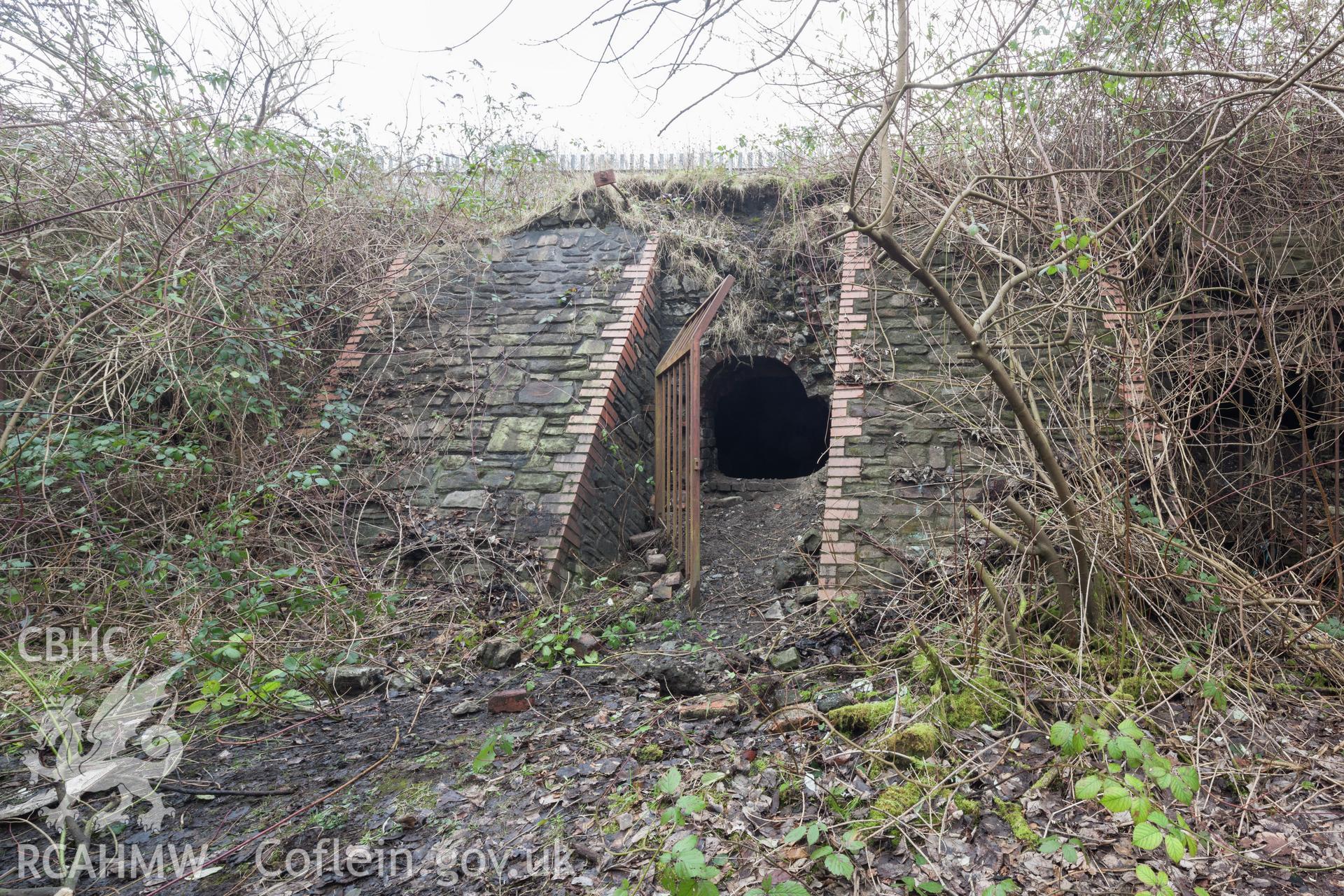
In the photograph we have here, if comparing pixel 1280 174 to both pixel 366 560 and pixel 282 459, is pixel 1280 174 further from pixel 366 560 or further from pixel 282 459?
pixel 282 459

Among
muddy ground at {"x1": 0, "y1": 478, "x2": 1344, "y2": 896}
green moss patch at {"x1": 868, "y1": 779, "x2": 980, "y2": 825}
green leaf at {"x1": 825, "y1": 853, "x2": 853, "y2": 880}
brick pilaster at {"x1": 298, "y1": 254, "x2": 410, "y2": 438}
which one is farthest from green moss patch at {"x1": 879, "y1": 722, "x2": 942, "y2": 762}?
brick pilaster at {"x1": 298, "y1": 254, "x2": 410, "y2": 438}

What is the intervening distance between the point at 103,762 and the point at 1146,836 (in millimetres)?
3829

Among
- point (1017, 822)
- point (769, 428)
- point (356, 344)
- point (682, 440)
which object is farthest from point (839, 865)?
point (769, 428)

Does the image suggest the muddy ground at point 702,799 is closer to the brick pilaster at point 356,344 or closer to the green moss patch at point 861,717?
the green moss patch at point 861,717

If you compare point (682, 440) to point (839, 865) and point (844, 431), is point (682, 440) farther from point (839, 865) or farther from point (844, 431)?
point (839, 865)

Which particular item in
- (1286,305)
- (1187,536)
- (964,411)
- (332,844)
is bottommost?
(332,844)

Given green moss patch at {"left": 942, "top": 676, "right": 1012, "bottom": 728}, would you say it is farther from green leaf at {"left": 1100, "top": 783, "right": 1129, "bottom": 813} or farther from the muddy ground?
green leaf at {"left": 1100, "top": 783, "right": 1129, "bottom": 813}

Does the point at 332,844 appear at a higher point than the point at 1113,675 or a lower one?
lower

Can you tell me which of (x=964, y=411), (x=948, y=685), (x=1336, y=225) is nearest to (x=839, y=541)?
Result: (x=964, y=411)

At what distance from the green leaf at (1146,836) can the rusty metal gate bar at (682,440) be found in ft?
12.3

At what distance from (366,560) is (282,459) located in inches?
46.3

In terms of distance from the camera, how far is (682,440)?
6.34 metres

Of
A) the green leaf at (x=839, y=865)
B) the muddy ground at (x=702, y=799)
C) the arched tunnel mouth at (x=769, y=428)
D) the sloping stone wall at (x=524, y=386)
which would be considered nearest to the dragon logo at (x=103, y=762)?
the muddy ground at (x=702, y=799)

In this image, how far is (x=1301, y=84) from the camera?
94.0 inches
